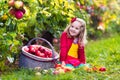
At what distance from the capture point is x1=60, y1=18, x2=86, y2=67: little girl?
245 inches

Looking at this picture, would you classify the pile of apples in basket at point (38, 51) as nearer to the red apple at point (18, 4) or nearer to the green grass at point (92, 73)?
the green grass at point (92, 73)

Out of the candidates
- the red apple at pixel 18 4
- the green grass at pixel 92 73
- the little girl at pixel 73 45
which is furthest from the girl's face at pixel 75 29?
the red apple at pixel 18 4

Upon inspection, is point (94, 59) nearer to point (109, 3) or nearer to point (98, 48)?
point (98, 48)

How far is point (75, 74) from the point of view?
18.6ft

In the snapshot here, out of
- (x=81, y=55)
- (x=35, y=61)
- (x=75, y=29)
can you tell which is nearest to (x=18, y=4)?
(x=35, y=61)

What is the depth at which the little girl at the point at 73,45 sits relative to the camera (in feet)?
20.4

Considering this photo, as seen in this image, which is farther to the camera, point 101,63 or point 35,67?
point 101,63

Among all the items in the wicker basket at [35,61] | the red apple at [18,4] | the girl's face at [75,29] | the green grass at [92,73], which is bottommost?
the green grass at [92,73]

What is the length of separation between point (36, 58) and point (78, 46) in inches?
26.8

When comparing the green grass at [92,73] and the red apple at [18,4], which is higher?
the red apple at [18,4]

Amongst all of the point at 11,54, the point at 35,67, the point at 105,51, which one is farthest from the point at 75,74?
the point at 105,51

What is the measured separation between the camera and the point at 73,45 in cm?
627

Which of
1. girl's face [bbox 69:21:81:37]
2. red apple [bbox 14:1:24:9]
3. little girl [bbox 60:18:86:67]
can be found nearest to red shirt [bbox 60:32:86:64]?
little girl [bbox 60:18:86:67]

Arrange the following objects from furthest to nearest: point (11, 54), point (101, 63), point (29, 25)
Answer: point (29, 25) < point (101, 63) < point (11, 54)
